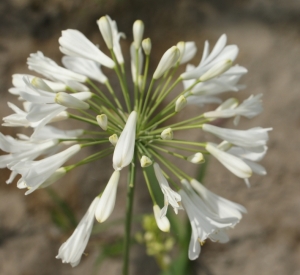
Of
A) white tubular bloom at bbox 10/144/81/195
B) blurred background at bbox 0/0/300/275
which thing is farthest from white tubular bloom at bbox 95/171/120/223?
blurred background at bbox 0/0/300/275

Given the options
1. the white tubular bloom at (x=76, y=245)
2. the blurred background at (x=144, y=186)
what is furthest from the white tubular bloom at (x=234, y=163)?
the blurred background at (x=144, y=186)

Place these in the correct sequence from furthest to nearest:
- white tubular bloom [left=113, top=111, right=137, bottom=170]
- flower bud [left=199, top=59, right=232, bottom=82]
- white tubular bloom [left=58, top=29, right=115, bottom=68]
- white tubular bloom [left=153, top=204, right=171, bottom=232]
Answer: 1. white tubular bloom [left=58, top=29, right=115, bottom=68]
2. flower bud [left=199, top=59, right=232, bottom=82]
3. white tubular bloom [left=153, top=204, right=171, bottom=232]
4. white tubular bloom [left=113, top=111, right=137, bottom=170]

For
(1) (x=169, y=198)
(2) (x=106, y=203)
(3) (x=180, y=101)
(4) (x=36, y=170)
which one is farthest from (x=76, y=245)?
(3) (x=180, y=101)

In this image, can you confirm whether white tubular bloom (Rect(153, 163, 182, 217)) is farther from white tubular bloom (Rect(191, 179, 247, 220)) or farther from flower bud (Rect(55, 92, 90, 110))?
flower bud (Rect(55, 92, 90, 110))

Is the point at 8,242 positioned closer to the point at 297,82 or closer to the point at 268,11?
the point at 297,82

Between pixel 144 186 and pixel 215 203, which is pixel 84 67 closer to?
pixel 215 203

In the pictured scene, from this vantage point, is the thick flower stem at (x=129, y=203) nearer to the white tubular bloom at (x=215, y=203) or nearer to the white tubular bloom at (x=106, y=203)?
the white tubular bloom at (x=106, y=203)
